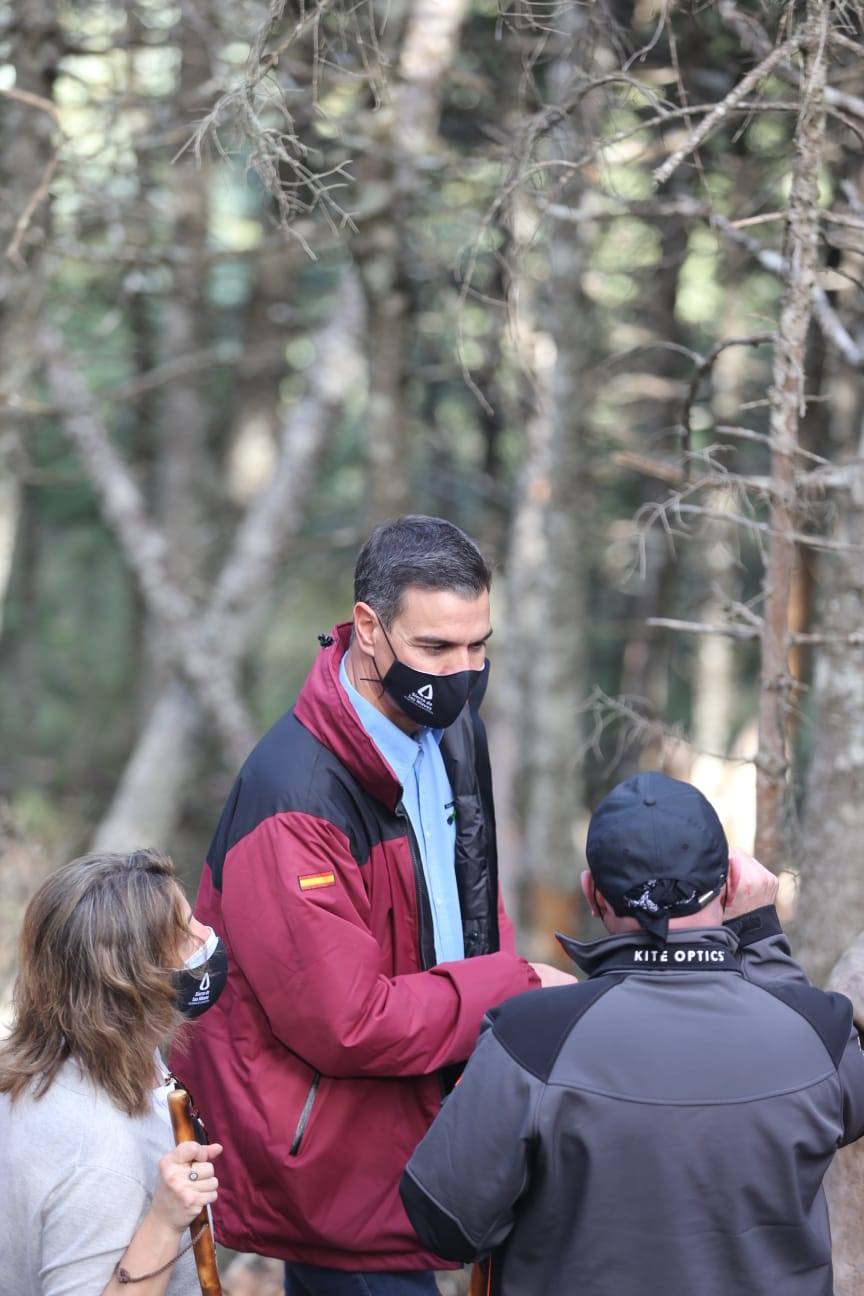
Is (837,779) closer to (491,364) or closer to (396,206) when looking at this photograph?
(491,364)

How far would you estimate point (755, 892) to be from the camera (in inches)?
94.6

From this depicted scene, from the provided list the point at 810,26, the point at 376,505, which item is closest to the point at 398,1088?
the point at 810,26

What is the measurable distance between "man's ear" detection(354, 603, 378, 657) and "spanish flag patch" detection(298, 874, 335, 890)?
1.63 ft

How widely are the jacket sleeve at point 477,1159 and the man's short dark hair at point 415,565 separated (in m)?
0.93

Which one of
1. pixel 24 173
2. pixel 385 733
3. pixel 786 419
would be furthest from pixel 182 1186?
pixel 24 173

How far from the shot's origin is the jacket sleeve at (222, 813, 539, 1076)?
233 cm

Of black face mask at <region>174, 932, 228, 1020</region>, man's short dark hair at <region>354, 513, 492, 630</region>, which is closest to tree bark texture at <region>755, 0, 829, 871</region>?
man's short dark hair at <region>354, 513, 492, 630</region>

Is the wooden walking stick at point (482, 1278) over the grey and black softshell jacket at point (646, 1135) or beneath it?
beneath

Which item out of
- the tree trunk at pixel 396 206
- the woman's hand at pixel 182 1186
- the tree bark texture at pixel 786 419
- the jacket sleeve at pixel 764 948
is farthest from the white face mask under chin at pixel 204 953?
the tree trunk at pixel 396 206

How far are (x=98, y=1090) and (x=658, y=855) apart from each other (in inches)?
42.2

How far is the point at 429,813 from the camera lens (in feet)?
8.79

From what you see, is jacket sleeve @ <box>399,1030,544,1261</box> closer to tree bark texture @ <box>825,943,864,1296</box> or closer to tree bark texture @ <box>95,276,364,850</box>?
Answer: tree bark texture @ <box>825,943,864,1296</box>

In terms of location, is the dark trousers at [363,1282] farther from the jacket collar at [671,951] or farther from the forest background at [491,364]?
the forest background at [491,364]

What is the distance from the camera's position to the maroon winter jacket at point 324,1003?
2.36 m
